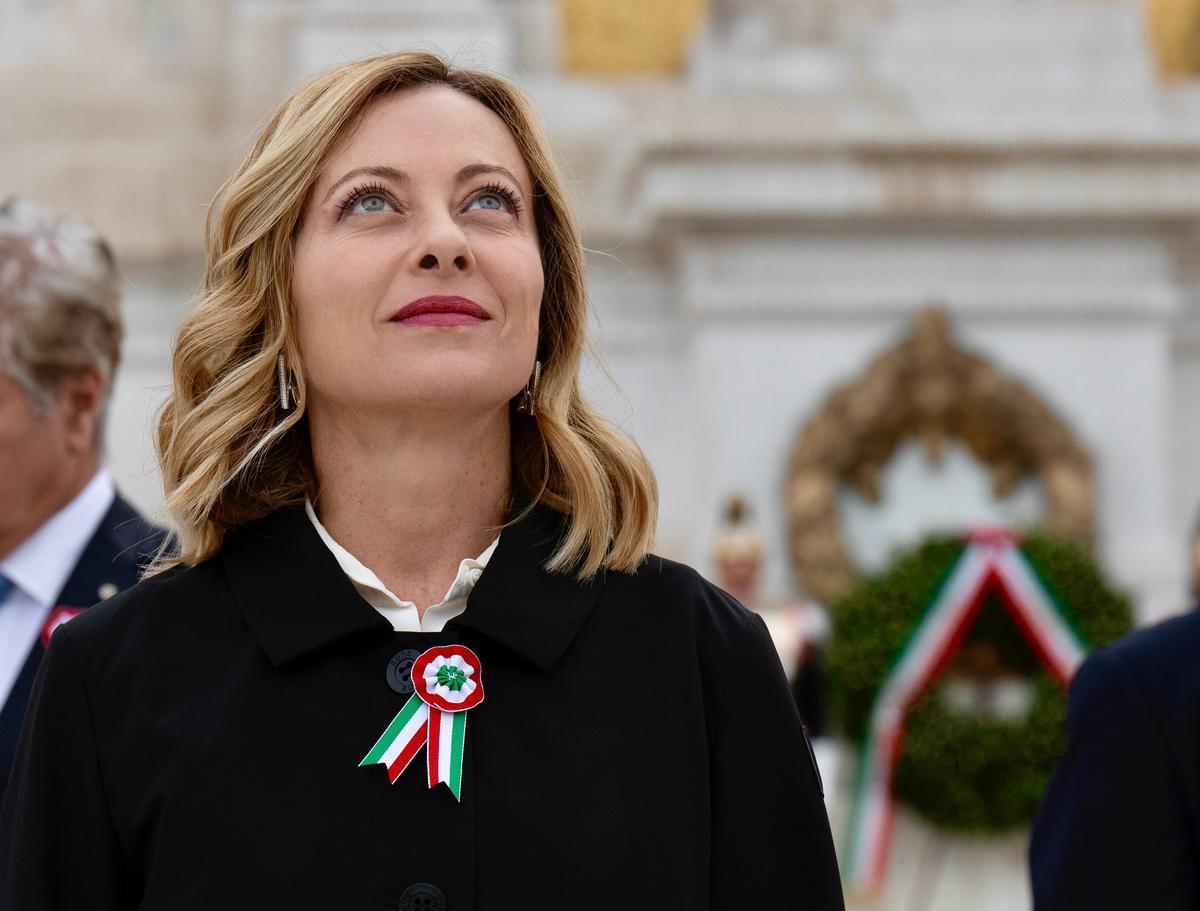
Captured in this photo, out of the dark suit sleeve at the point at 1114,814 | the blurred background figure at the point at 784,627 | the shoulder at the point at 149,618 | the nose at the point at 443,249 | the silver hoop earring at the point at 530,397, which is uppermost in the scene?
the nose at the point at 443,249

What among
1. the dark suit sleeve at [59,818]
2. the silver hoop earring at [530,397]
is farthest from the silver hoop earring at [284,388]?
the dark suit sleeve at [59,818]

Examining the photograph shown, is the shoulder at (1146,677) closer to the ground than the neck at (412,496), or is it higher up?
closer to the ground

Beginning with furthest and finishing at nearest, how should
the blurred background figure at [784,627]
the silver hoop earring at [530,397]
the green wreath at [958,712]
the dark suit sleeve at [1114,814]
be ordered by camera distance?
the green wreath at [958,712]
the blurred background figure at [784,627]
the dark suit sleeve at [1114,814]
the silver hoop earring at [530,397]

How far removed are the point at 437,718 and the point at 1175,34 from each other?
36.9 feet

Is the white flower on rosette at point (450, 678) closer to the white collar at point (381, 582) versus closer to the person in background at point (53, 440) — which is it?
the white collar at point (381, 582)

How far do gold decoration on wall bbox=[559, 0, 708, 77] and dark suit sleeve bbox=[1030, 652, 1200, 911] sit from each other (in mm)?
9516

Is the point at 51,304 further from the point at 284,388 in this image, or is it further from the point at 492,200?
the point at 492,200

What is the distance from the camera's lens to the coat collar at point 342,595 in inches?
71.3

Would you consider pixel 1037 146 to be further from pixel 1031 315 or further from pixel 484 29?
pixel 484 29

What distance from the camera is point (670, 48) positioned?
1158 cm

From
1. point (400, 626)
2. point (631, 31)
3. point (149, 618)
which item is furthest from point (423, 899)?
point (631, 31)

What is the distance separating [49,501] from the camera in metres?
2.83

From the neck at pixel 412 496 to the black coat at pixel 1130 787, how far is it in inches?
34.5

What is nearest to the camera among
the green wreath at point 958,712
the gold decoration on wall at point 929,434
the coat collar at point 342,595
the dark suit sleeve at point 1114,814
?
the coat collar at point 342,595
